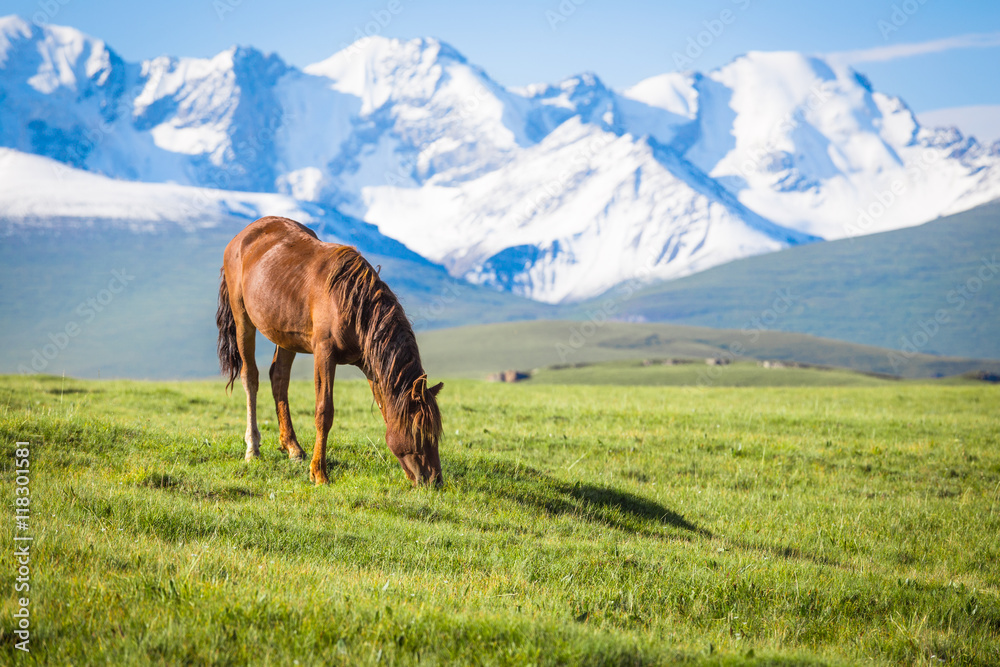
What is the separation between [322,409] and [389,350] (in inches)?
48.5

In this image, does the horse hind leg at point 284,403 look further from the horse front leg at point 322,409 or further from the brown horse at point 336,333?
the horse front leg at point 322,409

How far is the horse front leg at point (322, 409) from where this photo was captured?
10.1 m

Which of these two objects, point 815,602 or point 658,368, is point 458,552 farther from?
point 658,368

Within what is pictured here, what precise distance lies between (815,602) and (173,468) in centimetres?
767

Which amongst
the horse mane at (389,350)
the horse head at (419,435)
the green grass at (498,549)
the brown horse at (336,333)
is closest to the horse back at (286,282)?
the brown horse at (336,333)

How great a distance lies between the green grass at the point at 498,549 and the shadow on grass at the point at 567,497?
39 mm

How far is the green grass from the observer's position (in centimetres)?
570

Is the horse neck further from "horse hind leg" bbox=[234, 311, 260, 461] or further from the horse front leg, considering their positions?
"horse hind leg" bbox=[234, 311, 260, 461]

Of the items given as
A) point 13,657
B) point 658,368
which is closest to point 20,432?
point 13,657

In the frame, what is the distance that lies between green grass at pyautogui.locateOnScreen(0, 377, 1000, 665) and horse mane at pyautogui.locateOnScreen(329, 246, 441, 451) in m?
0.95

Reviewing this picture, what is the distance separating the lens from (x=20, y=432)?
34.9 ft
